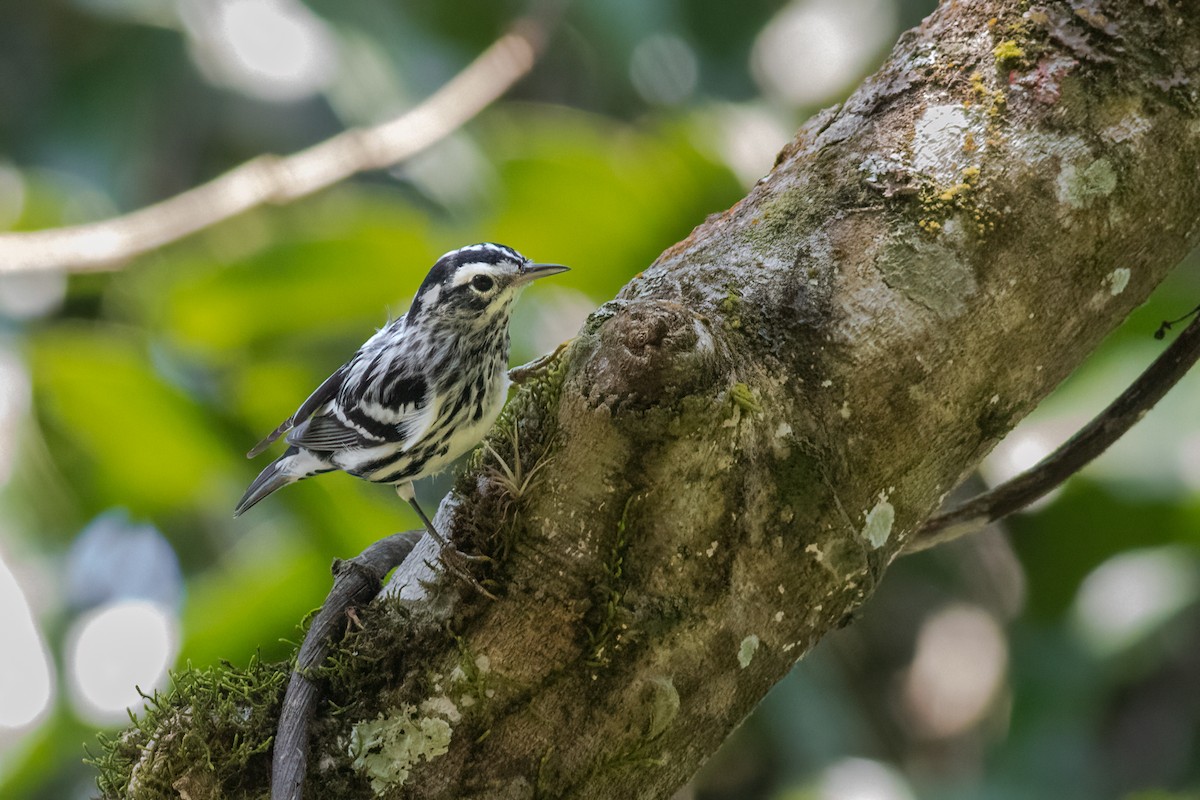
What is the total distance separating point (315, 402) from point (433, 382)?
1.92ft

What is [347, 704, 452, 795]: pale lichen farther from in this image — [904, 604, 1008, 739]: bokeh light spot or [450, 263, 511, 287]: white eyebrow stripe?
[904, 604, 1008, 739]: bokeh light spot

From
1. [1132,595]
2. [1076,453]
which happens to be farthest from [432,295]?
[1132,595]

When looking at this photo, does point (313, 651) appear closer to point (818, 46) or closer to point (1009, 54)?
point (1009, 54)

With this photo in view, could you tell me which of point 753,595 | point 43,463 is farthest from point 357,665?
point 43,463

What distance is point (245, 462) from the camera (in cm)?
442

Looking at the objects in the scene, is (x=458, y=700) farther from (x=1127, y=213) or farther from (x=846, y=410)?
(x=1127, y=213)

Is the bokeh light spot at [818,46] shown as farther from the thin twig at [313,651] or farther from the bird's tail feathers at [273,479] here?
the thin twig at [313,651]

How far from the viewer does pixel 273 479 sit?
3086 mm

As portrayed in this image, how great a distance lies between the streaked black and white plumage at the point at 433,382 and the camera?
8.63 feet

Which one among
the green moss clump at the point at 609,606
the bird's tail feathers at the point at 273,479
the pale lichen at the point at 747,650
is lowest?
the pale lichen at the point at 747,650

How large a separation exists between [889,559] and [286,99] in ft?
22.1

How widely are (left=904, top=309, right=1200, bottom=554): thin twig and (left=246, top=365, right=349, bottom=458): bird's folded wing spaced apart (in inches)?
63.8

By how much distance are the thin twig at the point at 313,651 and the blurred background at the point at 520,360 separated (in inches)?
74.3

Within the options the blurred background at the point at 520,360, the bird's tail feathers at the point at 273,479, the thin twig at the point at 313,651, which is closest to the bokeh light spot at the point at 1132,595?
the blurred background at the point at 520,360
